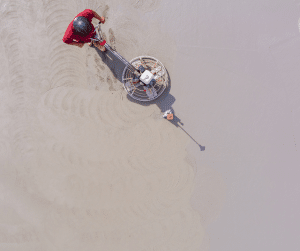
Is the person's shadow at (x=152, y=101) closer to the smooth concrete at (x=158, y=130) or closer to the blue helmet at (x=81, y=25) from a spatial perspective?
the smooth concrete at (x=158, y=130)

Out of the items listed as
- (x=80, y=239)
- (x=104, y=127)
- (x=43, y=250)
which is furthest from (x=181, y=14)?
(x=43, y=250)

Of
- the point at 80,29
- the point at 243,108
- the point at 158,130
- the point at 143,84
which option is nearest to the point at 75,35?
the point at 80,29

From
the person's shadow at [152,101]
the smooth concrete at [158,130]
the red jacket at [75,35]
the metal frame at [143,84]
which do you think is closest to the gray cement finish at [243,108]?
the smooth concrete at [158,130]

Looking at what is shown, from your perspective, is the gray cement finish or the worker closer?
the worker

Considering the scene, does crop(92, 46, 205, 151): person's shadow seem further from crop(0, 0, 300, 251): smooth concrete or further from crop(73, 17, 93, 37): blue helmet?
crop(73, 17, 93, 37): blue helmet

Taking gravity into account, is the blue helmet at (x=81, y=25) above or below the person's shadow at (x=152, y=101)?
above

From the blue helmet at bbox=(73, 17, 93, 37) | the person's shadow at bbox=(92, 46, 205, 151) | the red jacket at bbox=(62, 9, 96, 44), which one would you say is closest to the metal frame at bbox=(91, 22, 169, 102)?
the person's shadow at bbox=(92, 46, 205, 151)

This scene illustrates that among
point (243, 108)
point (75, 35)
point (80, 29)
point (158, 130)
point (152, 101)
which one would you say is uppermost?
point (243, 108)

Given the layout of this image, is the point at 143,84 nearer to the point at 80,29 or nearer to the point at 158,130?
the point at 158,130
